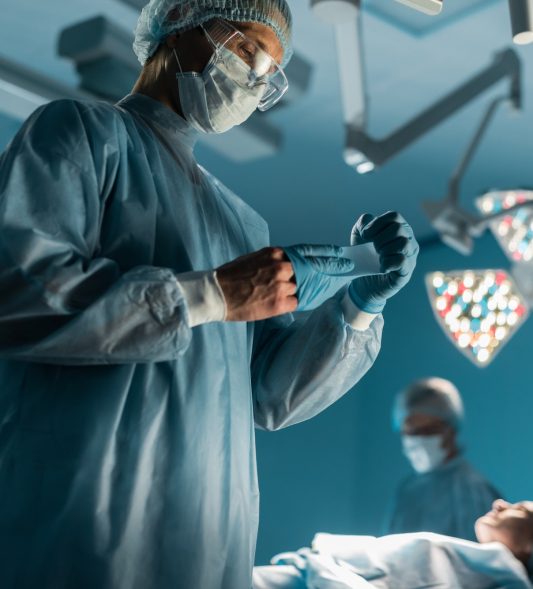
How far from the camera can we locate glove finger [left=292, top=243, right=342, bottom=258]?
1.42m

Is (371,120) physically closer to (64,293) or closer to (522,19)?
(522,19)

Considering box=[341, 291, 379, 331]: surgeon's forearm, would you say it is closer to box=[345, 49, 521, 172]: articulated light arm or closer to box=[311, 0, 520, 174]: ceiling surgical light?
box=[311, 0, 520, 174]: ceiling surgical light

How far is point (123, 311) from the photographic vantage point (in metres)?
1.29

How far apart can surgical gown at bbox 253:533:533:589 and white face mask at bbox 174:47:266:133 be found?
1.36 metres

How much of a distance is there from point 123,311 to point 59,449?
0.20 metres

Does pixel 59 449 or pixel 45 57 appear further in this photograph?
pixel 45 57

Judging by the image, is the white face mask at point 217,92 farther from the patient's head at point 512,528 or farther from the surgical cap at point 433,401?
the surgical cap at point 433,401

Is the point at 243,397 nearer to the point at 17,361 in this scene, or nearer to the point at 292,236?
the point at 17,361

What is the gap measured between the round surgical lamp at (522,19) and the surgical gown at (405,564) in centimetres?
A: 137

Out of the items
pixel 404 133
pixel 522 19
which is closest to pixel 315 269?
pixel 522 19

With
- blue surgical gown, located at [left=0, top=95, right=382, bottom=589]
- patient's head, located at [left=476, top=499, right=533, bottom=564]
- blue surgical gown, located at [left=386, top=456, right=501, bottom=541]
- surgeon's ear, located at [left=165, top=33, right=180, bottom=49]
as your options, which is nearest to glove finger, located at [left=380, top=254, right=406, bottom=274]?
blue surgical gown, located at [left=0, top=95, right=382, bottom=589]

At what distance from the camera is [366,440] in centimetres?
680

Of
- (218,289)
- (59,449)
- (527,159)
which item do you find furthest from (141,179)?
(527,159)

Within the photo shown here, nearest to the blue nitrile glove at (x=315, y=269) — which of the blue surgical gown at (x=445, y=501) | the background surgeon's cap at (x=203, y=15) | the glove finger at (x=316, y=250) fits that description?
the glove finger at (x=316, y=250)
